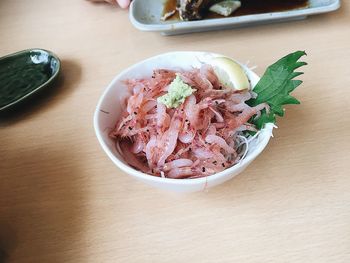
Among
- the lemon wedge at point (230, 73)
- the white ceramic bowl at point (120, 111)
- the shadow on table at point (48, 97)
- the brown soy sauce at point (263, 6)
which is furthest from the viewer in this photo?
the brown soy sauce at point (263, 6)

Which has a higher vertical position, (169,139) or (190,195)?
(169,139)

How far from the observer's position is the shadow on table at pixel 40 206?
780 mm

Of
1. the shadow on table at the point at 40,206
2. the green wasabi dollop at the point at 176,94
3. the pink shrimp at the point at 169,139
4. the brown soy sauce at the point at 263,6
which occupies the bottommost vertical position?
the shadow on table at the point at 40,206

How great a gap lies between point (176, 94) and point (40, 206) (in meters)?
0.38

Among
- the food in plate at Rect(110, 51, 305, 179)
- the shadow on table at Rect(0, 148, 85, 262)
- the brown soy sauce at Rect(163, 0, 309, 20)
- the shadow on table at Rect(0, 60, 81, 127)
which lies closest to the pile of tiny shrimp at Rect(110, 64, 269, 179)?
the food in plate at Rect(110, 51, 305, 179)

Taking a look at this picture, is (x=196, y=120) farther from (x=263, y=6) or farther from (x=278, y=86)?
(x=263, y=6)

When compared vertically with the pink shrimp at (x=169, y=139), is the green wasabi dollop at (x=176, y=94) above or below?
above

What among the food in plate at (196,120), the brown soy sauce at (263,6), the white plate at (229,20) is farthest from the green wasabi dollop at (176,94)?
the brown soy sauce at (263,6)

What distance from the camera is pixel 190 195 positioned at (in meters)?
0.83

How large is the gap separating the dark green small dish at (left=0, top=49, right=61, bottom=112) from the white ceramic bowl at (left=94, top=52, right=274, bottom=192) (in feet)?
0.94

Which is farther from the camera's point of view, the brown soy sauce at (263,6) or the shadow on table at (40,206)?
the brown soy sauce at (263,6)

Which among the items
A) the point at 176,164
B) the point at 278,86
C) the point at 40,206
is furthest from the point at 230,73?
the point at 40,206

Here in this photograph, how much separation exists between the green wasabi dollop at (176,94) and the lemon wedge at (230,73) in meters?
0.11

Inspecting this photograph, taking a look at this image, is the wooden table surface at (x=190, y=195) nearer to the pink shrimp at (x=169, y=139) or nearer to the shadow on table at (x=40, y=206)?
the shadow on table at (x=40, y=206)
